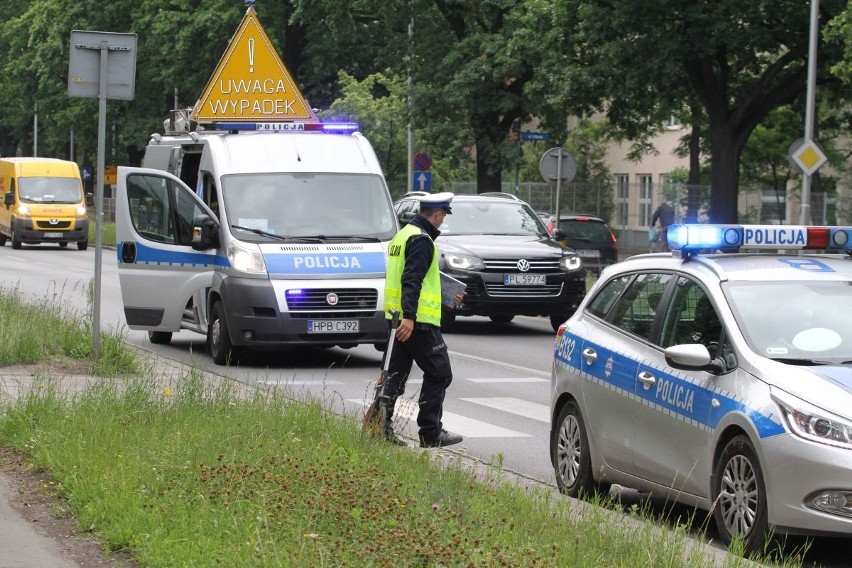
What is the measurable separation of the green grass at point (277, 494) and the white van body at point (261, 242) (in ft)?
17.1

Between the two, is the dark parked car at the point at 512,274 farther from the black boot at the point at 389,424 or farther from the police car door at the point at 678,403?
the police car door at the point at 678,403

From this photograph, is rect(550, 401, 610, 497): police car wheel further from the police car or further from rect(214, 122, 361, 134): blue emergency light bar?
rect(214, 122, 361, 134): blue emergency light bar


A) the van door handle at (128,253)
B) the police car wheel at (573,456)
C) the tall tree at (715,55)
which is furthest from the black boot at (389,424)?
Answer: the tall tree at (715,55)

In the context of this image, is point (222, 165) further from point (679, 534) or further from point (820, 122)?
point (820, 122)

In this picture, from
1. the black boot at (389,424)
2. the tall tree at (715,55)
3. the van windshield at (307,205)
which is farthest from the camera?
the tall tree at (715,55)

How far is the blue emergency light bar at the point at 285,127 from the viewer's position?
17297 mm

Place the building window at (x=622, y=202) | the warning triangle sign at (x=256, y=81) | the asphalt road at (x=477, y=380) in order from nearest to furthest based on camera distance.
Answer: the asphalt road at (x=477, y=380) → the warning triangle sign at (x=256, y=81) → the building window at (x=622, y=202)

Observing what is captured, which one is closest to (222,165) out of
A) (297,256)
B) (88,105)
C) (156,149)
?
(297,256)

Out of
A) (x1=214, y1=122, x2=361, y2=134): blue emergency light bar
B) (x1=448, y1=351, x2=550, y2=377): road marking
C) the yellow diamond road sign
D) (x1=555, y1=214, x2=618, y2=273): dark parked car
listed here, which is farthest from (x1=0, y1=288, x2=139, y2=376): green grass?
(x1=555, y1=214, x2=618, y2=273): dark parked car

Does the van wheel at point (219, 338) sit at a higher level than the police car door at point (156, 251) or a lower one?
lower

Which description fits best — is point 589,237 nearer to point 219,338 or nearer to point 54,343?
point 219,338

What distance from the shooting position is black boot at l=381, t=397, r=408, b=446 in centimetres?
908

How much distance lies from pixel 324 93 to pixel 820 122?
908 inches

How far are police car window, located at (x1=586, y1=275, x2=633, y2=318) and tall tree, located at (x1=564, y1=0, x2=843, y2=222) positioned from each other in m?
22.2
